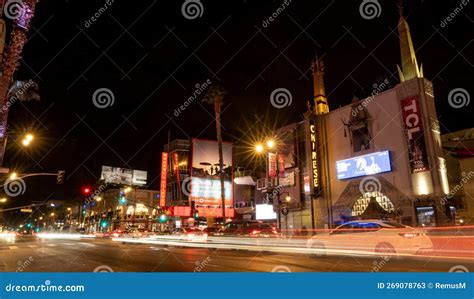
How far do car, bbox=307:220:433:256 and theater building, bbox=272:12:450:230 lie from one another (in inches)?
486

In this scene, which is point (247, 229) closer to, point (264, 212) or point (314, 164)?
point (314, 164)

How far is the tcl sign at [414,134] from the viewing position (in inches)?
969

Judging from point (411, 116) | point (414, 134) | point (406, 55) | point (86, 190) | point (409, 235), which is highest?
point (406, 55)

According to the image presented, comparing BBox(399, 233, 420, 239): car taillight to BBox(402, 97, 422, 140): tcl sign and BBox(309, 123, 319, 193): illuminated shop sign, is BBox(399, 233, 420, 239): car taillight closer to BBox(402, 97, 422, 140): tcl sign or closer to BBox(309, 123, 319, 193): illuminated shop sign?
BBox(402, 97, 422, 140): tcl sign

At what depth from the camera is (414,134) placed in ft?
82.9

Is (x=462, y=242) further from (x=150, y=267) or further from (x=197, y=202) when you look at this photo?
(x=197, y=202)

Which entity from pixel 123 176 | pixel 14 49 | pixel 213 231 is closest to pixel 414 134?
pixel 213 231

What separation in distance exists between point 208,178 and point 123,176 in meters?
37.5

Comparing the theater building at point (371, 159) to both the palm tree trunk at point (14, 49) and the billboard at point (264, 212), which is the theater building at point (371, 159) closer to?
the billboard at point (264, 212)

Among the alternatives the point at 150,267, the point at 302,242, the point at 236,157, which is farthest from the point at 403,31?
the point at 236,157

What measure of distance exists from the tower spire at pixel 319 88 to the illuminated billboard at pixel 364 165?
20.0 feet

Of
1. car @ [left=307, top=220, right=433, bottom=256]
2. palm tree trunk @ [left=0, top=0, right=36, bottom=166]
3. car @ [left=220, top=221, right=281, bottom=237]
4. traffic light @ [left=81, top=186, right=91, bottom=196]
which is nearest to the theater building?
car @ [left=220, top=221, right=281, bottom=237]

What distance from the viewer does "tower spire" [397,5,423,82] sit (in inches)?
1059

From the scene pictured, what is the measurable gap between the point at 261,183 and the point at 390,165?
15.1m
